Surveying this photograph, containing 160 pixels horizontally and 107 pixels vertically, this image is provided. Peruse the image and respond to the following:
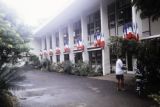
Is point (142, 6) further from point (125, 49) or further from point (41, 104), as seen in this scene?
point (41, 104)

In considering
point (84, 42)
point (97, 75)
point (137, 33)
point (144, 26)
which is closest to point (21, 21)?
point (137, 33)

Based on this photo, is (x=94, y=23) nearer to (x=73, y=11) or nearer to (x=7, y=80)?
(x=73, y=11)

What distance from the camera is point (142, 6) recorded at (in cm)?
1109

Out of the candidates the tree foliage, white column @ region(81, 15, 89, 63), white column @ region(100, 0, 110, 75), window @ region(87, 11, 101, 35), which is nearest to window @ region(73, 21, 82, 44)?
window @ region(87, 11, 101, 35)

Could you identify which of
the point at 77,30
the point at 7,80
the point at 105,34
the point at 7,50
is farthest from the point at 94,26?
the point at 7,80

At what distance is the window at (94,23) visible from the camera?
2621 cm

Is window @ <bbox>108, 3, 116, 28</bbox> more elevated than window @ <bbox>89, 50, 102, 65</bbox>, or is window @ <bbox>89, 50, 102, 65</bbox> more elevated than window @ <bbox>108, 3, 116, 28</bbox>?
window @ <bbox>108, 3, 116, 28</bbox>

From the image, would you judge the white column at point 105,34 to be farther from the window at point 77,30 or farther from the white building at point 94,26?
the window at point 77,30

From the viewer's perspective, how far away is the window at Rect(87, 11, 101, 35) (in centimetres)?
2621

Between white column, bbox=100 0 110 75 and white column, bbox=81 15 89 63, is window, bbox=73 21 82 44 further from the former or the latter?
white column, bbox=100 0 110 75

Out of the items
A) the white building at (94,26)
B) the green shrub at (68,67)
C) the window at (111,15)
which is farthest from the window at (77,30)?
the window at (111,15)

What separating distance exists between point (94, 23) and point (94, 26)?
311 mm

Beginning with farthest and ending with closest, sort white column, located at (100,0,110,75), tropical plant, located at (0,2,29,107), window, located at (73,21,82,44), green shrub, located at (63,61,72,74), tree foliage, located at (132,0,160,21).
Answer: window, located at (73,21,82,44) → green shrub, located at (63,61,72,74) → white column, located at (100,0,110,75) → tree foliage, located at (132,0,160,21) → tropical plant, located at (0,2,29,107)

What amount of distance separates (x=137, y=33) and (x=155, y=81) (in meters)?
4.32
